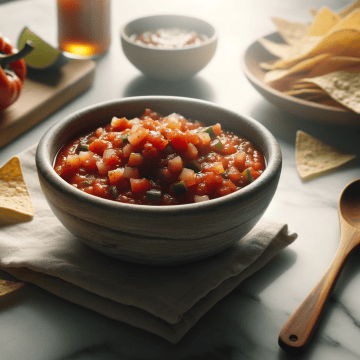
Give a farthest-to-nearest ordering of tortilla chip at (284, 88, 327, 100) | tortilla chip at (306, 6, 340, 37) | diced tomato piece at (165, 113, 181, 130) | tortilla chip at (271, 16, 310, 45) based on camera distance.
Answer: tortilla chip at (271, 16, 310, 45), tortilla chip at (306, 6, 340, 37), tortilla chip at (284, 88, 327, 100), diced tomato piece at (165, 113, 181, 130)

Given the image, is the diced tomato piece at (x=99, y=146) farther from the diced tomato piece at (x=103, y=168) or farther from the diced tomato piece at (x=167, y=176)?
the diced tomato piece at (x=167, y=176)

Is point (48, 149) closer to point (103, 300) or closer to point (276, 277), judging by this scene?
point (103, 300)

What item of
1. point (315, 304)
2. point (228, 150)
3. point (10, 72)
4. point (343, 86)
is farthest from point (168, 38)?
point (315, 304)

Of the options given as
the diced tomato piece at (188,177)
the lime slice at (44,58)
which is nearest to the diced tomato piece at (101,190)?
the diced tomato piece at (188,177)

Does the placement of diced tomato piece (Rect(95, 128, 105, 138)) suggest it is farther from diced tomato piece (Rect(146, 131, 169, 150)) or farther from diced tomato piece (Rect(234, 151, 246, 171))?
diced tomato piece (Rect(234, 151, 246, 171))

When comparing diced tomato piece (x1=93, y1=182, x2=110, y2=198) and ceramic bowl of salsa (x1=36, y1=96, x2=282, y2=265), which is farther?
diced tomato piece (x1=93, y1=182, x2=110, y2=198)

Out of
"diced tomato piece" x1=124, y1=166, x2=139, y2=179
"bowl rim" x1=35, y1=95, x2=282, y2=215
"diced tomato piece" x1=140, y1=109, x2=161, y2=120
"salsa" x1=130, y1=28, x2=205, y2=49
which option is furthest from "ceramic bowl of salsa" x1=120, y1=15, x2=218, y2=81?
"diced tomato piece" x1=124, y1=166, x2=139, y2=179

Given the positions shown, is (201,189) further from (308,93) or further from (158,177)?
(308,93)
